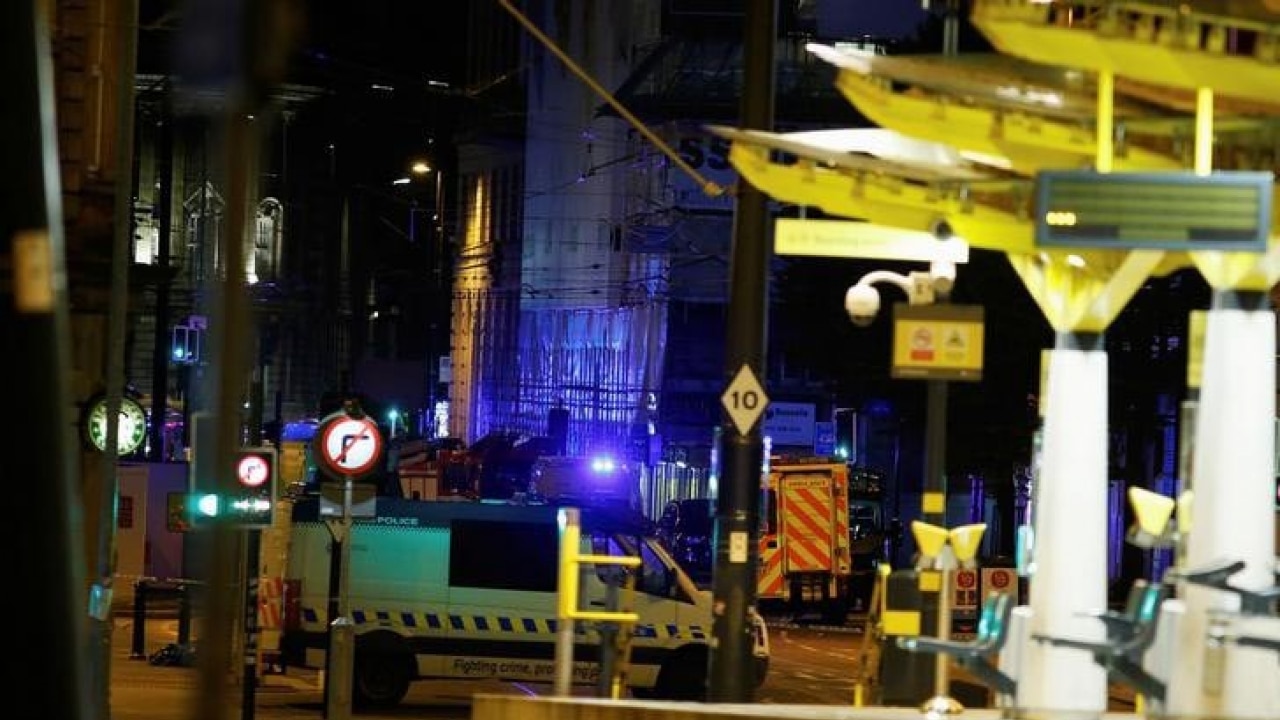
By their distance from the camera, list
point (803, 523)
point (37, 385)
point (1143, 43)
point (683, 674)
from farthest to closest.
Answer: point (803, 523), point (683, 674), point (1143, 43), point (37, 385)

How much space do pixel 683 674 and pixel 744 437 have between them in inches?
362

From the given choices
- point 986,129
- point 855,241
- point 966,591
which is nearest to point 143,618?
point 966,591

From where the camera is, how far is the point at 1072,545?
1636 cm

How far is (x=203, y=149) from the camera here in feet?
285

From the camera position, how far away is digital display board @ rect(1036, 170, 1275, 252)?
14.3m

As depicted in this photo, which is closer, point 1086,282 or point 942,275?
point 1086,282

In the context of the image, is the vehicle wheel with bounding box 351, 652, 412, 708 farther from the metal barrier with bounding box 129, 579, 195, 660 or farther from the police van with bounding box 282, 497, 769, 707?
the metal barrier with bounding box 129, 579, 195, 660

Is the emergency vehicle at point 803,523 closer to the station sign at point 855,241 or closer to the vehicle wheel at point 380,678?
the vehicle wheel at point 380,678

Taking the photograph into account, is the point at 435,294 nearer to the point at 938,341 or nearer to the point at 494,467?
the point at 494,467

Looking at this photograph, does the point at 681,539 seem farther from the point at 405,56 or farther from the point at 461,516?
the point at 405,56

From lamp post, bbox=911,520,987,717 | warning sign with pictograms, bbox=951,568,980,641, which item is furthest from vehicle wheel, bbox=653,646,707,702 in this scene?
lamp post, bbox=911,520,987,717

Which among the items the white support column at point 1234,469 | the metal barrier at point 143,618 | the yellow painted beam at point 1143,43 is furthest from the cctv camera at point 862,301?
the metal barrier at point 143,618

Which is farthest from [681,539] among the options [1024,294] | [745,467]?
[745,467]

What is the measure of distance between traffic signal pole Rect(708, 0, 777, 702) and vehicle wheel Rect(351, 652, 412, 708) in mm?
9636
